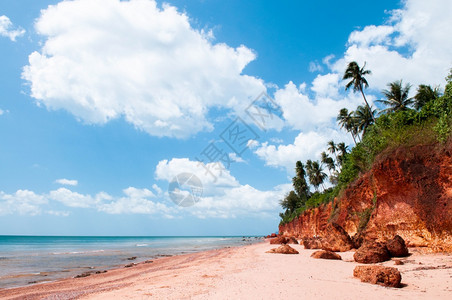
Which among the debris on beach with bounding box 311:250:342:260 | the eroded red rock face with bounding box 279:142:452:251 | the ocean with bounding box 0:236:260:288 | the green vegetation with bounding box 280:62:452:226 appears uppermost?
the green vegetation with bounding box 280:62:452:226

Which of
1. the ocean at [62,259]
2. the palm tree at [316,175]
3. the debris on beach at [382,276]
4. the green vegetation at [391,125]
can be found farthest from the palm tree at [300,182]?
the debris on beach at [382,276]

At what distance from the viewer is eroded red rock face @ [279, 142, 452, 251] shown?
1220 centimetres

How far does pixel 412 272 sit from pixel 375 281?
2.46m

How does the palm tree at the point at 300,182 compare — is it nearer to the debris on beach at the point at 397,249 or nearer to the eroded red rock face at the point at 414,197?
the eroded red rock face at the point at 414,197

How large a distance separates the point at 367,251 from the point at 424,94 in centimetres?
3031

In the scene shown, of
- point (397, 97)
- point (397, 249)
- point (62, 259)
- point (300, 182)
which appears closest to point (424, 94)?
point (397, 97)

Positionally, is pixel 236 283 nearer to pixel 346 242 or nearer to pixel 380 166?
pixel 346 242

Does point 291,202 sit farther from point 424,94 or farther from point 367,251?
point 367,251

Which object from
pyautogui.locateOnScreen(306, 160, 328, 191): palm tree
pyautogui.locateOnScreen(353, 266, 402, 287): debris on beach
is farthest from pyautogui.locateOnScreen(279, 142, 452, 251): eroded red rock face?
pyautogui.locateOnScreen(306, 160, 328, 191): palm tree

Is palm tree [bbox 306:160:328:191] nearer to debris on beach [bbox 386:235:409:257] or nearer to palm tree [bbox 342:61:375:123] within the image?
palm tree [bbox 342:61:375:123]

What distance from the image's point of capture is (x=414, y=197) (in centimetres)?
1384

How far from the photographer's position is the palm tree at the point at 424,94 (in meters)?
30.8

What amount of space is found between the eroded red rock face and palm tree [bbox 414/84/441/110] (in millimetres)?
20284

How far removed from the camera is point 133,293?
281 inches
